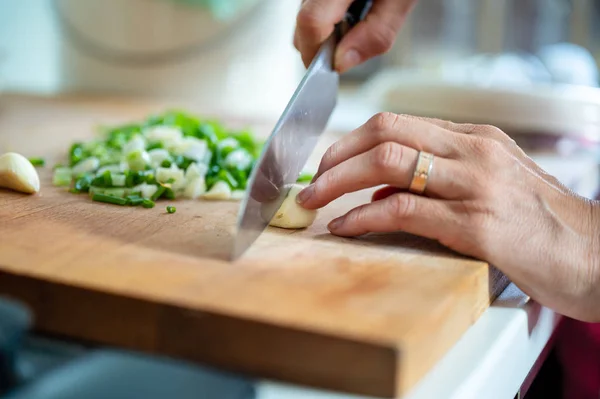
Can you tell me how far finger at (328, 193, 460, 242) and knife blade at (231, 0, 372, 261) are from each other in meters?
0.10

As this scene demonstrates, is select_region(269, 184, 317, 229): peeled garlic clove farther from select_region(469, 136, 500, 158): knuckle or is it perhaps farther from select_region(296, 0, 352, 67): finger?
select_region(296, 0, 352, 67): finger

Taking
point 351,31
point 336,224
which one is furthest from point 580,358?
point 351,31

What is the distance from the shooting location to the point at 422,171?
2.60ft

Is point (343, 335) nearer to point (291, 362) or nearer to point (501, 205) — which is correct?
point (291, 362)

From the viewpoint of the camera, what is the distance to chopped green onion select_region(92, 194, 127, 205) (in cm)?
96

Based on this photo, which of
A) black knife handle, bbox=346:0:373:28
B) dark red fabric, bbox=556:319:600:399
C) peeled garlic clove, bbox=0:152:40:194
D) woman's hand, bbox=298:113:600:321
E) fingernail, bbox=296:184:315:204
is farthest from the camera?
black knife handle, bbox=346:0:373:28

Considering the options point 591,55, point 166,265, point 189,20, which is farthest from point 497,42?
point 166,265

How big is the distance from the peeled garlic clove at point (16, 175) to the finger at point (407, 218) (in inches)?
16.9

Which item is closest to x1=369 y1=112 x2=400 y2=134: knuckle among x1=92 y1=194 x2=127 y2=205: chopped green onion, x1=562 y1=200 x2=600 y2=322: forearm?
x1=562 y1=200 x2=600 y2=322: forearm

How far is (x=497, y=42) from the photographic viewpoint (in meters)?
2.83

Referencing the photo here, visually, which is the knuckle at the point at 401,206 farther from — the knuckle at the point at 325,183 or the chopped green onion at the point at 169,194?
the chopped green onion at the point at 169,194

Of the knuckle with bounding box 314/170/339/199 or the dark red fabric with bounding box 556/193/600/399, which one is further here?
the dark red fabric with bounding box 556/193/600/399

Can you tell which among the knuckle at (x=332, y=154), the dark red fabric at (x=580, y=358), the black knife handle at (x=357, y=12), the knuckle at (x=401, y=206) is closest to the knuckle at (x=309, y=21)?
Answer: the black knife handle at (x=357, y=12)

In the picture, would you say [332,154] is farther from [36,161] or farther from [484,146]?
[36,161]
